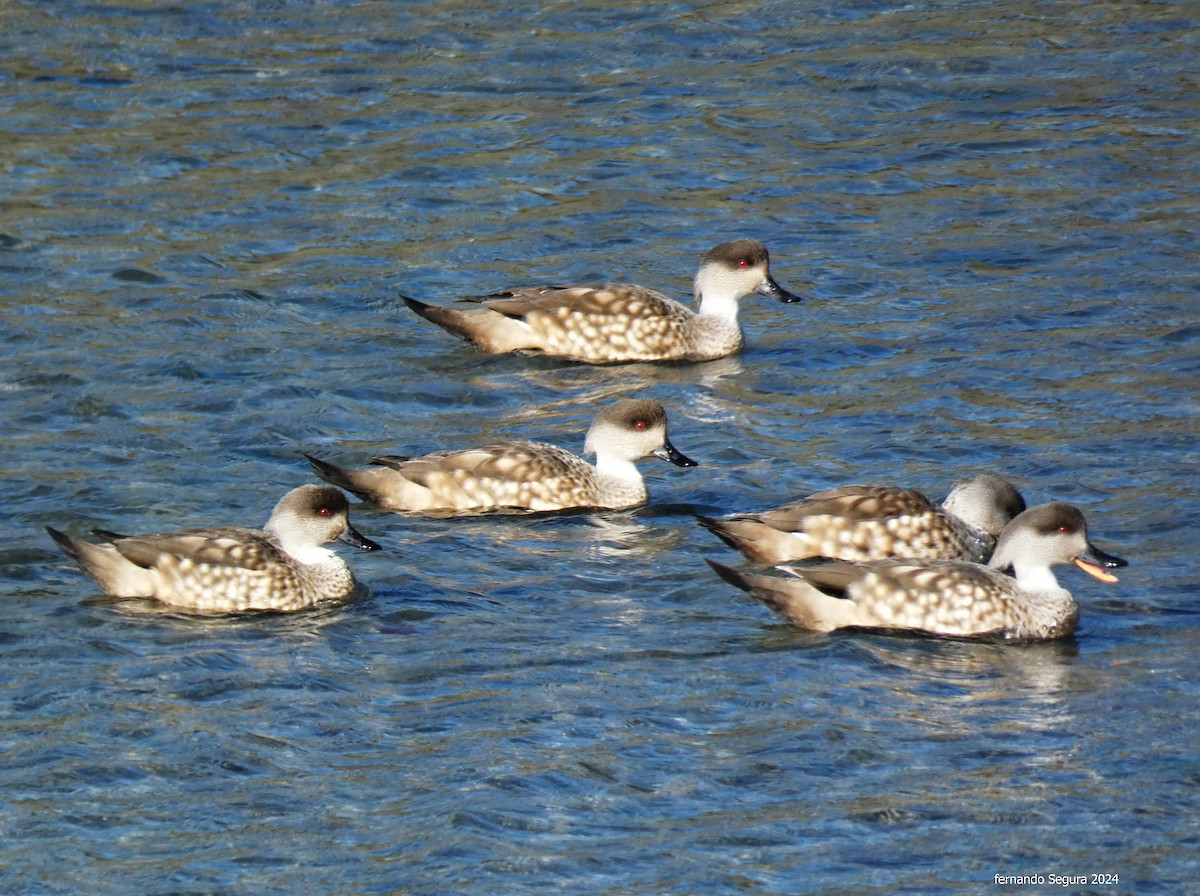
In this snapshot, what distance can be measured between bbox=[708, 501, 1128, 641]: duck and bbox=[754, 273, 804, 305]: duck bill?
203 inches

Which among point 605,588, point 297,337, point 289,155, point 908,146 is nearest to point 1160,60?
point 908,146

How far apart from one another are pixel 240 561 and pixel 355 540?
0.66 m

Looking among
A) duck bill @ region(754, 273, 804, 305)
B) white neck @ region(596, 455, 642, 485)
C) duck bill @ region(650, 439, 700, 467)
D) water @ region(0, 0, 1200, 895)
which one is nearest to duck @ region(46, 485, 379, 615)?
water @ region(0, 0, 1200, 895)

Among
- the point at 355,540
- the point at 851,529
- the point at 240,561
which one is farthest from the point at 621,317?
the point at 240,561

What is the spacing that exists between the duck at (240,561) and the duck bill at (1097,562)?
137 inches

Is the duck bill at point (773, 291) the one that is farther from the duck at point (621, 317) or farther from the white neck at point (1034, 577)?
the white neck at point (1034, 577)

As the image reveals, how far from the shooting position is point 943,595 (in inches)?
423

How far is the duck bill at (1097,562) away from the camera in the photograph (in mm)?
10836

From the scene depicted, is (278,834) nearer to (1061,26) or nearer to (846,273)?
(846,273)

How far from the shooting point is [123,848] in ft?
28.0

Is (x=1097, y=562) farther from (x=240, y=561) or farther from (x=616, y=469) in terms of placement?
(x=240, y=561)

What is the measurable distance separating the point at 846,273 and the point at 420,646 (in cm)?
700

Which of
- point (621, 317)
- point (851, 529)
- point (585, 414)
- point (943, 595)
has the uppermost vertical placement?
point (621, 317)

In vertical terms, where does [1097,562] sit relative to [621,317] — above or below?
below
